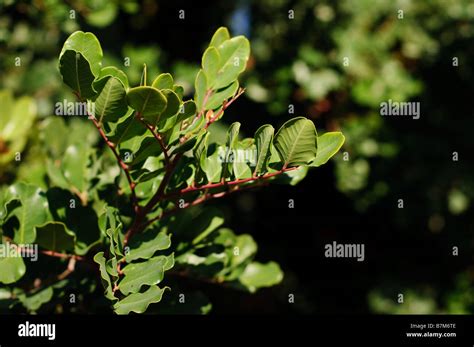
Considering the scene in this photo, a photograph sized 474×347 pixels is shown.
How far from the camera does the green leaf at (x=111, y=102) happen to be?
814 mm

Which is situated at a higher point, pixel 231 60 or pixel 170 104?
pixel 231 60

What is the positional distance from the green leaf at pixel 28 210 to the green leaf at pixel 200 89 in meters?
0.36

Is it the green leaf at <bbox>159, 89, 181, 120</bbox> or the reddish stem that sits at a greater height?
the green leaf at <bbox>159, 89, 181, 120</bbox>

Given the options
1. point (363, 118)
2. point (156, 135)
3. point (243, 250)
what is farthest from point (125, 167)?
point (363, 118)

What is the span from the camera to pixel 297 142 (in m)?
0.83

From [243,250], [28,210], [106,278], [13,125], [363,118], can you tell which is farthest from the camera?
[363,118]

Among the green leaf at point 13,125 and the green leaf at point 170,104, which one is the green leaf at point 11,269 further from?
the green leaf at point 13,125

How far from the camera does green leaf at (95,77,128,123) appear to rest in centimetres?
81

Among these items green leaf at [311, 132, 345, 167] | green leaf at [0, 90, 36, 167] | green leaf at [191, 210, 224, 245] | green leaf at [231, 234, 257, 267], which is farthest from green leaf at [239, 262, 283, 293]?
green leaf at [0, 90, 36, 167]

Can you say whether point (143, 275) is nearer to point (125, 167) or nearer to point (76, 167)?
point (125, 167)

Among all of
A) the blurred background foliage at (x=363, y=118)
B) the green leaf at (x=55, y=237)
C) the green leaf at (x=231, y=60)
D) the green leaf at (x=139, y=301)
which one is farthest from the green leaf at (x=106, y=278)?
the blurred background foliage at (x=363, y=118)

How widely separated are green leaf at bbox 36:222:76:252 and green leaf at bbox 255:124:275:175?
0.35 metres

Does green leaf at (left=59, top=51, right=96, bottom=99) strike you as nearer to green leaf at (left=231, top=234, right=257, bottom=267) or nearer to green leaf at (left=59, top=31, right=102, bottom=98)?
green leaf at (left=59, top=31, right=102, bottom=98)

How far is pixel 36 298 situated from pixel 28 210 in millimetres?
162
